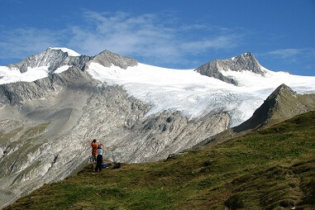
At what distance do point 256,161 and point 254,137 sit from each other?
44.8 feet

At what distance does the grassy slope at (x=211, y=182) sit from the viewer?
3428 cm

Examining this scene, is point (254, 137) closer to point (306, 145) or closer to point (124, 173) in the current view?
point (306, 145)

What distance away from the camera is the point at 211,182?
1751 inches

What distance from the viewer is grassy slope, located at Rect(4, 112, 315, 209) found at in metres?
34.3

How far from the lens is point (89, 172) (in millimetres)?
56438

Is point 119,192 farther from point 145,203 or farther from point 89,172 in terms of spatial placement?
point 89,172

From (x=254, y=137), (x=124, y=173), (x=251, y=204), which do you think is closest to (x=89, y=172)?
(x=124, y=173)

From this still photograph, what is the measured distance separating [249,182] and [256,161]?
10687 millimetres

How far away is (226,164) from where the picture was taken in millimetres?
49906

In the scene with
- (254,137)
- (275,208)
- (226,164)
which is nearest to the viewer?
(275,208)

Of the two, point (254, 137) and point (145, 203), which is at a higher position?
point (254, 137)

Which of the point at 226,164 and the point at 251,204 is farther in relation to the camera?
the point at 226,164

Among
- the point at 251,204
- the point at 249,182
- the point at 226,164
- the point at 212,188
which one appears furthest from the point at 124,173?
the point at 251,204

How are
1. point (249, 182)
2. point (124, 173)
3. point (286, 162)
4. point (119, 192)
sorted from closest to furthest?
point (249, 182)
point (286, 162)
point (119, 192)
point (124, 173)
